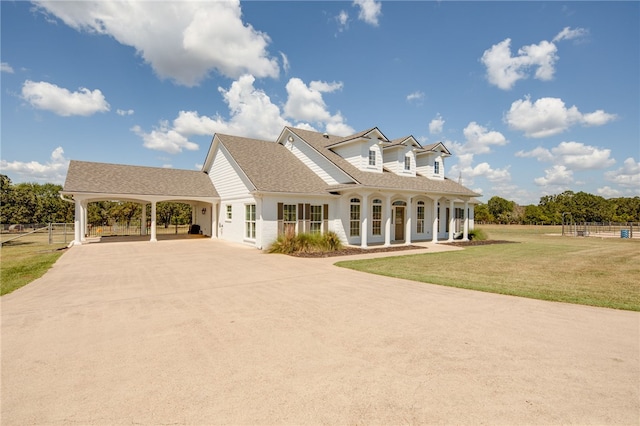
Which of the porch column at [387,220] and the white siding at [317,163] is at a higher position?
the white siding at [317,163]

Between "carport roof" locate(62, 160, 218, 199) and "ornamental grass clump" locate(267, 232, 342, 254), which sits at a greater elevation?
"carport roof" locate(62, 160, 218, 199)

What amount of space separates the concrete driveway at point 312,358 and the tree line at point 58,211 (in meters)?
30.7

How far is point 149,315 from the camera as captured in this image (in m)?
5.84

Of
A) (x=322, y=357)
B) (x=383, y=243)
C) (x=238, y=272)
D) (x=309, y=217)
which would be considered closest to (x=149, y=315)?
(x=322, y=357)

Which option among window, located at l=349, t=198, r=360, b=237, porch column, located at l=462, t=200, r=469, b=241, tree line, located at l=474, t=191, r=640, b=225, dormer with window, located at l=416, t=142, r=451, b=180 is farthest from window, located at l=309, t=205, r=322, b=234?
tree line, located at l=474, t=191, r=640, b=225

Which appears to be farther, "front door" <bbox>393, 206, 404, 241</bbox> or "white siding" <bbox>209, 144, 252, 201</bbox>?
"front door" <bbox>393, 206, 404, 241</bbox>

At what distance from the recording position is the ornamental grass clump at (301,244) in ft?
49.2

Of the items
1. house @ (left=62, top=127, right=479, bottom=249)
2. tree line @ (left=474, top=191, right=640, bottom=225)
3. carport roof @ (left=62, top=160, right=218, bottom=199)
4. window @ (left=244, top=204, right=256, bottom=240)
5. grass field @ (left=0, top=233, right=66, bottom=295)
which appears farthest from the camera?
tree line @ (left=474, top=191, right=640, bottom=225)

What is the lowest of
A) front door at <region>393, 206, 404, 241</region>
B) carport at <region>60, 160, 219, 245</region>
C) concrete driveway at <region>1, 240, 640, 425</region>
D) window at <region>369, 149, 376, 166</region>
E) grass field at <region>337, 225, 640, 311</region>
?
concrete driveway at <region>1, 240, 640, 425</region>

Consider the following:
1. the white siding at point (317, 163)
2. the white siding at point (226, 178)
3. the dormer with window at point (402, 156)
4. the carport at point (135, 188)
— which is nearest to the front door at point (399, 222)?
the dormer with window at point (402, 156)

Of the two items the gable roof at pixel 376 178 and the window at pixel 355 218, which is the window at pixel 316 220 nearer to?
the gable roof at pixel 376 178

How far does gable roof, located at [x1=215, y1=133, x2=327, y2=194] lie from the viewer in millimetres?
16900

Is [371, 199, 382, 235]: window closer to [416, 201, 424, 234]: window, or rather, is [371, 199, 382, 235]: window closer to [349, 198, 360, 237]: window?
[349, 198, 360, 237]: window

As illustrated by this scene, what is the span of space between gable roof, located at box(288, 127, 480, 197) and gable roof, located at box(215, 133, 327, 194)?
152cm
